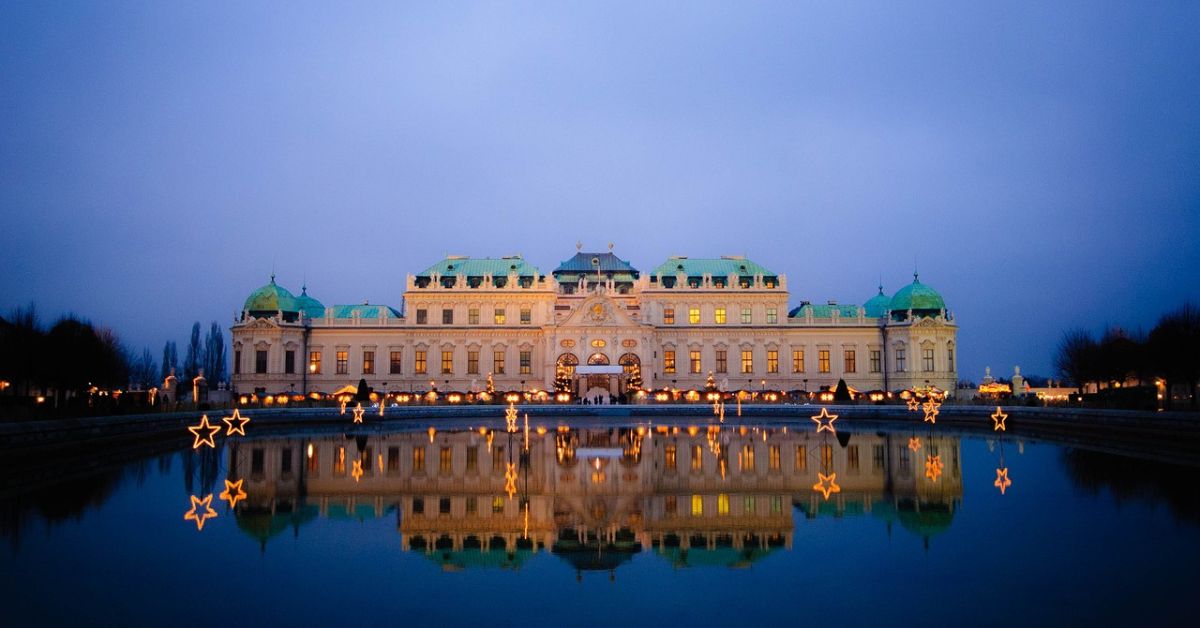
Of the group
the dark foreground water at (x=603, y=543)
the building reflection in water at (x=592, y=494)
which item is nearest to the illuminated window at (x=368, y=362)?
the building reflection in water at (x=592, y=494)

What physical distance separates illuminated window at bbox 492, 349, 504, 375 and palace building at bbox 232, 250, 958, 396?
0.31 feet

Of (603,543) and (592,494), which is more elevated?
(592,494)

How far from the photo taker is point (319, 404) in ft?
196

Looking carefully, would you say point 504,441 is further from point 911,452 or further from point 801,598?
point 801,598

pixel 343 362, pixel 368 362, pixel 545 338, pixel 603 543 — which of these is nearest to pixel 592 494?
pixel 603 543

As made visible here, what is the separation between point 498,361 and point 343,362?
1494 cm

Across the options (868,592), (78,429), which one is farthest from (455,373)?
(868,592)

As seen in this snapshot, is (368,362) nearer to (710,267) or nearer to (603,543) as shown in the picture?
(710,267)

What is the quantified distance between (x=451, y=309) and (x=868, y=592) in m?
71.5

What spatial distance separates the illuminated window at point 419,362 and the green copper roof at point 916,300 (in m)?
45.5

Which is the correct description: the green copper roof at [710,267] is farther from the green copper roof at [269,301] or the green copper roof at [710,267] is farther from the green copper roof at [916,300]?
the green copper roof at [269,301]

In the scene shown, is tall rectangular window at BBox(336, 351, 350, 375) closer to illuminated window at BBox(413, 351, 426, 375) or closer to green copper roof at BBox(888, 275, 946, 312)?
illuminated window at BBox(413, 351, 426, 375)

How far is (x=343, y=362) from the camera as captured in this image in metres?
80.4

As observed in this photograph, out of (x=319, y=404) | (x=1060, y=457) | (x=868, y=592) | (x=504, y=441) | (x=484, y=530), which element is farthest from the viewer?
(x=319, y=404)
